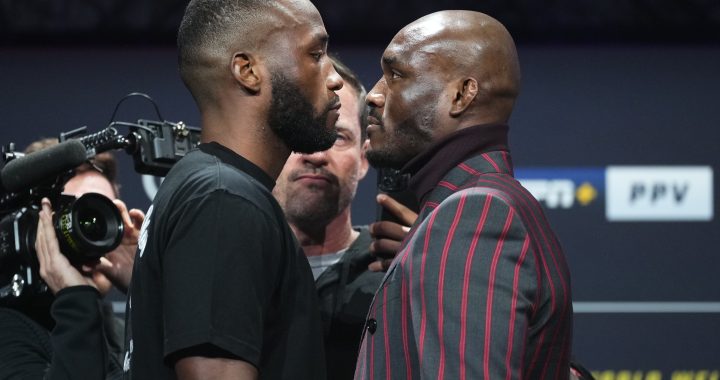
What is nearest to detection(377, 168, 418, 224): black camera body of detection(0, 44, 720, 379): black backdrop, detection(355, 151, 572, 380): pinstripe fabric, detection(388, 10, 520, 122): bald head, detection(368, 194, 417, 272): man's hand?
detection(368, 194, 417, 272): man's hand

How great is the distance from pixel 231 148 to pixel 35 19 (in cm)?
203

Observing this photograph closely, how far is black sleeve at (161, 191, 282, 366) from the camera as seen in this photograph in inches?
46.6

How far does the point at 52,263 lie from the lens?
188cm

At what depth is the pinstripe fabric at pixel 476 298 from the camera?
1181mm

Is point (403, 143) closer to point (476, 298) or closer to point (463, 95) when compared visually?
point (463, 95)

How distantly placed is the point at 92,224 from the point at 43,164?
0.16 m

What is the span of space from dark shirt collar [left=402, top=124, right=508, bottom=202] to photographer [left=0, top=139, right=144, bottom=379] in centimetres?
72

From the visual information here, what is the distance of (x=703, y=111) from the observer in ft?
10.4

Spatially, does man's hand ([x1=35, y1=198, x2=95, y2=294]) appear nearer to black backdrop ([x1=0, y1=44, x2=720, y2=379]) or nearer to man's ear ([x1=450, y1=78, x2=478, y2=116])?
man's ear ([x1=450, y1=78, x2=478, y2=116])

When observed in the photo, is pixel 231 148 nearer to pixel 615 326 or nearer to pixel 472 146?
pixel 472 146

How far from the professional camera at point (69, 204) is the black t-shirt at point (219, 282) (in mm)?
600

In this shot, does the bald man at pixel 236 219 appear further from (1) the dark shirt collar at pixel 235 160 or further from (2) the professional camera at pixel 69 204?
(2) the professional camera at pixel 69 204

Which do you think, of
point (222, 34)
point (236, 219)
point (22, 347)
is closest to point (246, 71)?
point (222, 34)

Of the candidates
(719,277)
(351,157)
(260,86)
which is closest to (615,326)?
(719,277)
